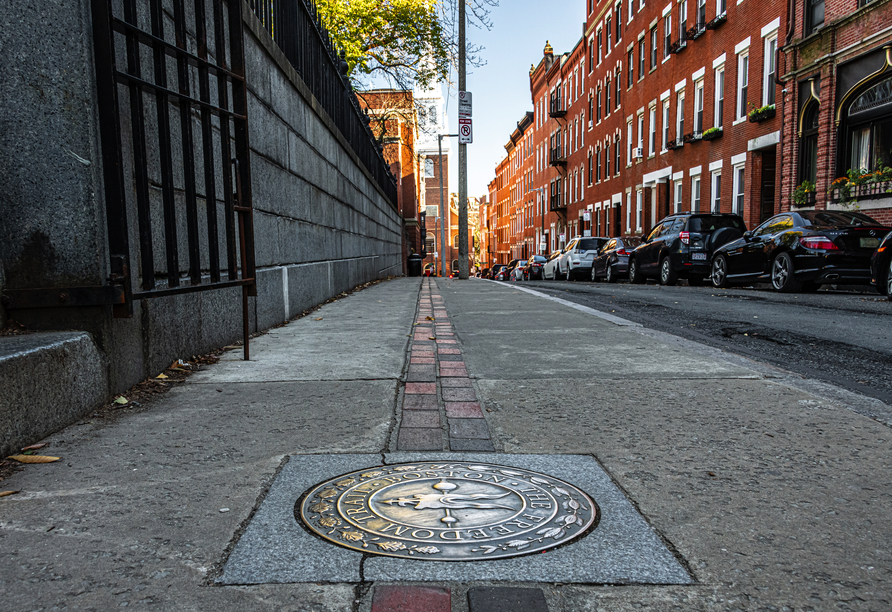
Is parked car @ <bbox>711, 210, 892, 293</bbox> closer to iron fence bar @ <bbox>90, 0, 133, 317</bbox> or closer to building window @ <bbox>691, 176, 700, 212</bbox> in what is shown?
iron fence bar @ <bbox>90, 0, 133, 317</bbox>

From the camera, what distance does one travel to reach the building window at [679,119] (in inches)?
1096

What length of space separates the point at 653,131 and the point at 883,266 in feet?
74.2

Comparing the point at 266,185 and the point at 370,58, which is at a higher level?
the point at 370,58

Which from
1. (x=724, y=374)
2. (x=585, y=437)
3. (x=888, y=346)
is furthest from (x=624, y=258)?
(x=585, y=437)

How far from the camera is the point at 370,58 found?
2655 centimetres

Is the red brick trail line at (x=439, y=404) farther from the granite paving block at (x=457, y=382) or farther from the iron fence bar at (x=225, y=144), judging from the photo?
the iron fence bar at (x=225, y=144)

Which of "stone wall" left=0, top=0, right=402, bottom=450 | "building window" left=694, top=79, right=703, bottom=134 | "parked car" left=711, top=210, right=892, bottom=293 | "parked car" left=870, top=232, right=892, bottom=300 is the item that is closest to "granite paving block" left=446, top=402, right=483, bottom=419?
"stone wall" left=0, top=0, right=402, bottom=450

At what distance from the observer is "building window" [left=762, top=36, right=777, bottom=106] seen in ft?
68.9

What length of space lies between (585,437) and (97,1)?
289cm

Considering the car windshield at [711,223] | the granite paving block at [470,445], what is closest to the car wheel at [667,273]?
the car windshield at [711,223]

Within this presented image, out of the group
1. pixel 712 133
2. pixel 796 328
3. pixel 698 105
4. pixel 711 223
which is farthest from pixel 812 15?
pixel 796 328

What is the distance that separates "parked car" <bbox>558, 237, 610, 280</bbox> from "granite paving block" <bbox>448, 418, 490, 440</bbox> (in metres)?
23.4

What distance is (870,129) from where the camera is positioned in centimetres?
1681

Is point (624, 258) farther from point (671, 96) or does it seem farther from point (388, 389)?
point (388, 389)
